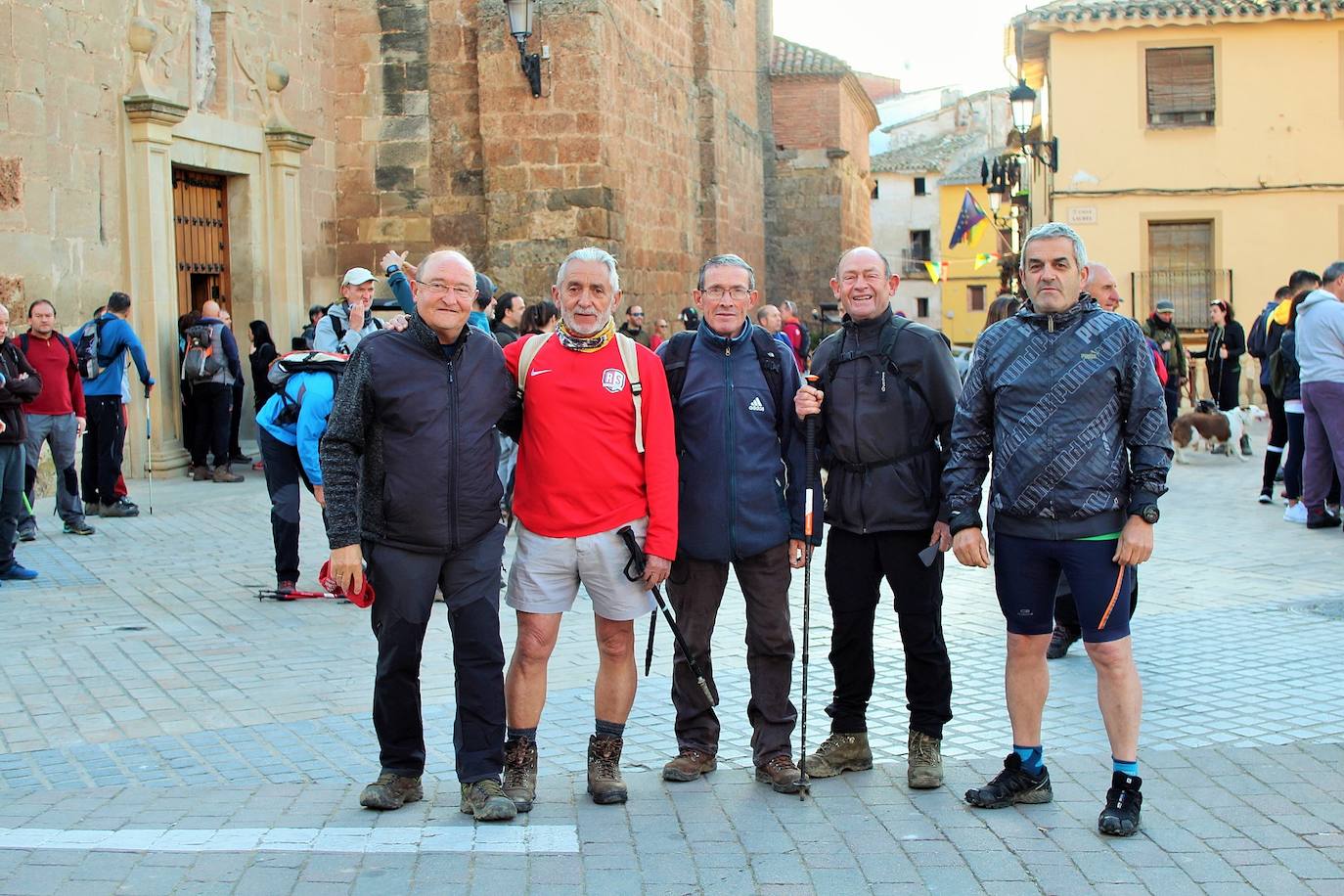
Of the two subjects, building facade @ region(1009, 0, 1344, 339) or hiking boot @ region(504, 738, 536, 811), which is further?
building facade @ region(1009, 0, 1344, 339)

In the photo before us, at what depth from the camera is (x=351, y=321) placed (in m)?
8.90

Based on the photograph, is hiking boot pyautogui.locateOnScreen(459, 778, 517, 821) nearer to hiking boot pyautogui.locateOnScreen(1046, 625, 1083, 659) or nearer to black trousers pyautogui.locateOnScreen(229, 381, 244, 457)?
hiking boot pyautogui.locateOnScreen(1046, 625, 1083, 659)

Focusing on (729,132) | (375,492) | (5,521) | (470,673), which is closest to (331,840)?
(470,673)

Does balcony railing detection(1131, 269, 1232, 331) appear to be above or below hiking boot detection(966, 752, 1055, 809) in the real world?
above

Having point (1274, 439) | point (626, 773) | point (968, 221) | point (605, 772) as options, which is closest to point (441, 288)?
point (605, 772)

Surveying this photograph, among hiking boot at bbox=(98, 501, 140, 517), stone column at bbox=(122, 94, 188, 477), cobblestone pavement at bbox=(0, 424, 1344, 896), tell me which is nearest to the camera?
cobblestone pavement at bbox=(0, 424, 1344, 896)

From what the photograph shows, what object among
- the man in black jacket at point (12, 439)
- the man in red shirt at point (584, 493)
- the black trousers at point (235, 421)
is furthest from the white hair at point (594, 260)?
the black trousers at point (235, 421)

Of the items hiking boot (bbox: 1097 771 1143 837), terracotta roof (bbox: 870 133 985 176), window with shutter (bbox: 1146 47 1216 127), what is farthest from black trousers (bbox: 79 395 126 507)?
terracotta roof (bbox: 870 133 985 176)

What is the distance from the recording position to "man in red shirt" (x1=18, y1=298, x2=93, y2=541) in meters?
10.4

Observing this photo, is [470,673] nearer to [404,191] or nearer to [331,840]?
[331,840]

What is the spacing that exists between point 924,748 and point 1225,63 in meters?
20.9

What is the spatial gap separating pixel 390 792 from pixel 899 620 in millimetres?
1750

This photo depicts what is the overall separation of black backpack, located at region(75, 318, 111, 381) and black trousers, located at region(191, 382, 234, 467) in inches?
87.5

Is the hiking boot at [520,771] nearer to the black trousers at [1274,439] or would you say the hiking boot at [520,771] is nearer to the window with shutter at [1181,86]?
the black trousers at [1274,439]
